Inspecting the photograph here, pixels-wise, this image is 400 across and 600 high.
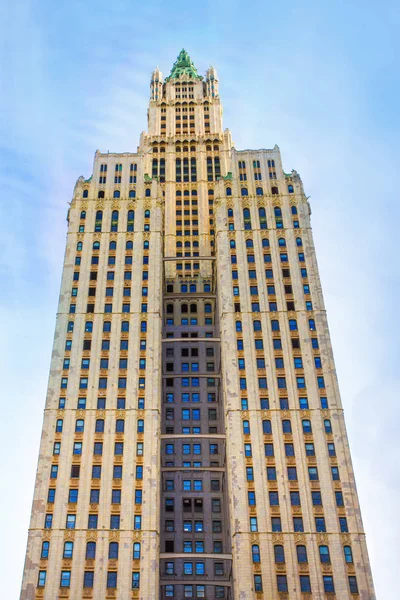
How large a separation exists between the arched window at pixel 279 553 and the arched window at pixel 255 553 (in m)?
1.91

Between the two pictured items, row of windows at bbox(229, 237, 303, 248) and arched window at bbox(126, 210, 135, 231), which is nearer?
row of windows at bbox(229, 237, 303, 248)

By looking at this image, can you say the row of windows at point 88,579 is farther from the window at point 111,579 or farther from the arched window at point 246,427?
the arched window at point 246,427

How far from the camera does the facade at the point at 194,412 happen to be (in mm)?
73188

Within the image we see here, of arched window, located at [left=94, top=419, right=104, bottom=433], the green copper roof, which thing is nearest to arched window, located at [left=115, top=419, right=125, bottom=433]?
arched window, located at [left=94, top=419, right=104, bottom=433]

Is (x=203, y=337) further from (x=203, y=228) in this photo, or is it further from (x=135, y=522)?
(x=135, y=522)

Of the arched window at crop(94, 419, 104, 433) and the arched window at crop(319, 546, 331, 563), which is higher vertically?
the arched window at crop(94, 419, 104, 433)

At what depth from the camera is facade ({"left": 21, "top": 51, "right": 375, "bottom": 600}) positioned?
73188 mm

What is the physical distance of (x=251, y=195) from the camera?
109000mm

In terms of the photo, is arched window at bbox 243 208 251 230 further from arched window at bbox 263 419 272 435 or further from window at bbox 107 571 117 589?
window at bbox 107 571 117 589

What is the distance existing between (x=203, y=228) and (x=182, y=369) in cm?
3191

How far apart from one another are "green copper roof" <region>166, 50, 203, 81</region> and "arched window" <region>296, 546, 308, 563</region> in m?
117

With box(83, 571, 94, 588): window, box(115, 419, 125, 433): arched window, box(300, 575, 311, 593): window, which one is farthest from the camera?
box(115, 419, 125, 433): arched window

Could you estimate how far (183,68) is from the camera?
537 ft

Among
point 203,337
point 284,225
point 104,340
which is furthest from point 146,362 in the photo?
point 284,225
